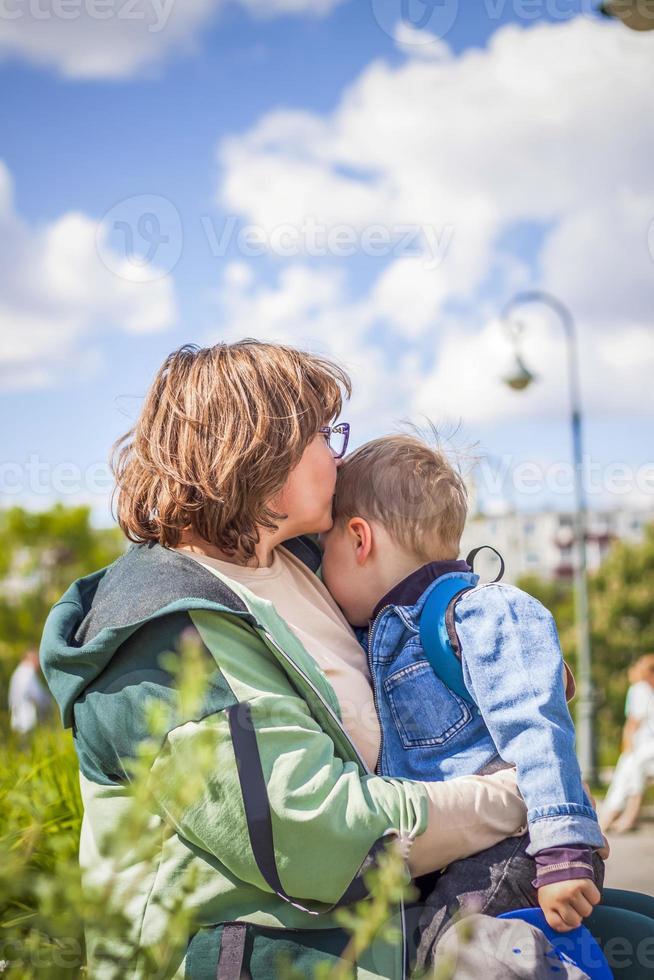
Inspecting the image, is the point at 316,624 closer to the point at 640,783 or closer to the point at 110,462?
the point at 110,462

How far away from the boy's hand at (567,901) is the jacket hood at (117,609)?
2.47 ft

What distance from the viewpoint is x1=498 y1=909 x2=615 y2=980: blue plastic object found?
69.1 inches

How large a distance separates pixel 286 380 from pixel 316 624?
54 cm

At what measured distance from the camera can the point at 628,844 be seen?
10.1 metres

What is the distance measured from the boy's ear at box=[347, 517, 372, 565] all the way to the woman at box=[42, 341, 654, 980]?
0.20 metres

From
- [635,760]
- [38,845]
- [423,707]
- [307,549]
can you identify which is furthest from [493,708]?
[635,760]

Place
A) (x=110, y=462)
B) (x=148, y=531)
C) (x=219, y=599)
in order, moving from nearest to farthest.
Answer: (x=219, y=599) < (x=148, y=531) < (x=110, y=462)

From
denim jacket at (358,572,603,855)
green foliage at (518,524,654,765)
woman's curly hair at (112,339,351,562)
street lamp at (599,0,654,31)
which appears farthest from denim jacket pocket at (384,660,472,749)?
green foliage at (518,524,654,765)

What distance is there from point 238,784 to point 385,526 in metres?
0.86

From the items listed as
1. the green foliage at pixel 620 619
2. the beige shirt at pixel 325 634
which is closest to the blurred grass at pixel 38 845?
the beige shirt at pixel 325 634

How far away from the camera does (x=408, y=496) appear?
235 cm

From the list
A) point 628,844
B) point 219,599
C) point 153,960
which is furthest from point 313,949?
point 628,844

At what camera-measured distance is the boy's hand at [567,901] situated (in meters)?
1.75

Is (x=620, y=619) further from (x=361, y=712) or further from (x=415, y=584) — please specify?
(x=361, y=712)
